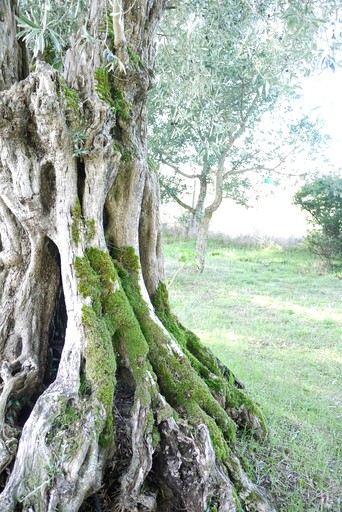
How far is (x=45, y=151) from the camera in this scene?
11.9 feet

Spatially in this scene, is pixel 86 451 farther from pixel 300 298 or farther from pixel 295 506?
pixel 300 298

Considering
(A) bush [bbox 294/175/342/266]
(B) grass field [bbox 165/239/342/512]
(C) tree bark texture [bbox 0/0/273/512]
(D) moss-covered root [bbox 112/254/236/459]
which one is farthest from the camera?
(A) bush [bbox 294/175/342/266]

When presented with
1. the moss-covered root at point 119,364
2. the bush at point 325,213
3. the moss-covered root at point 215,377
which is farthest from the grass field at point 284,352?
the moss-covered root at point 119,364

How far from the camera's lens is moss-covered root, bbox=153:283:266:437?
4133 mm

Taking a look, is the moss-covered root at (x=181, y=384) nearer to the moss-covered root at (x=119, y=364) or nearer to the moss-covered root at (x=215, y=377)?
the moss-covered root at (x=119, y=364)

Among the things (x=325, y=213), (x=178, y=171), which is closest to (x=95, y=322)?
(x=178, y=171)

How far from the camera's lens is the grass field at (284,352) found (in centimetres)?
383

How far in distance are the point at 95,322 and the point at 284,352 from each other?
16.2 ft

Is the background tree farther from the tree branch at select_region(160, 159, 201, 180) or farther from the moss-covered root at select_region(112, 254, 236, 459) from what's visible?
the moss-covered root at select_region(112, 254, 236, 459)

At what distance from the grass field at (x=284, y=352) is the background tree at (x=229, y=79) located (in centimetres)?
183

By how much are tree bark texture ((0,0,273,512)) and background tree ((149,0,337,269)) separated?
4.36 ft

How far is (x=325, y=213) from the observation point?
17844 mm

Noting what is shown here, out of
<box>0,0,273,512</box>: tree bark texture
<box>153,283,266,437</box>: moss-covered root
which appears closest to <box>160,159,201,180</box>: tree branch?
<box>0,0,273,512</box>: tree bark texture

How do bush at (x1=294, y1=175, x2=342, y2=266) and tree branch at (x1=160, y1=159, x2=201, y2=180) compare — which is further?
bush at (x1=294, y1=175, x2=342, y2=266)
